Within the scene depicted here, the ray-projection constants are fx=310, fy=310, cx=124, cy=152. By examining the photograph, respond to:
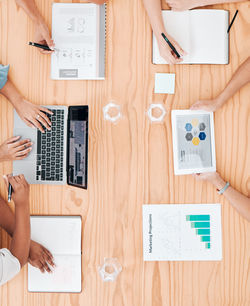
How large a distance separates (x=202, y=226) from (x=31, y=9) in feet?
3.23

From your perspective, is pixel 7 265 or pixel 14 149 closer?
pixel 7 265

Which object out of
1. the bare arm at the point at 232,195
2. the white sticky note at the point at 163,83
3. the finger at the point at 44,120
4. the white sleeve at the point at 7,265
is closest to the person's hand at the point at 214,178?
the bare arm at the point at 232,195

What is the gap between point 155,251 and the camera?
112cm

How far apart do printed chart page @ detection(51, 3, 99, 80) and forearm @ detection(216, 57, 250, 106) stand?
1.51 ft

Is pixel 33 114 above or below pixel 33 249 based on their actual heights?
above

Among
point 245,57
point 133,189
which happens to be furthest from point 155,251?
point 245,57

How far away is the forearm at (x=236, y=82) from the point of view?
3.58 ft

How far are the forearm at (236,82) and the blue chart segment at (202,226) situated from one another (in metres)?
0.42

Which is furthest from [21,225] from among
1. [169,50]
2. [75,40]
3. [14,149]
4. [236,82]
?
[236,82]

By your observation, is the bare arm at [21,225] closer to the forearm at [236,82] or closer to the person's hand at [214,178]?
the person's hand at [214,178]

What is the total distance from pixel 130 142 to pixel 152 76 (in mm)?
254

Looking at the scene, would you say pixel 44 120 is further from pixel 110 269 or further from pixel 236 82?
pixel 236 82

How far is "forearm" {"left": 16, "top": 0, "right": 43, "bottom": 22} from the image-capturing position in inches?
42.9

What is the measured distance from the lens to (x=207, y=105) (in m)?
1.10
